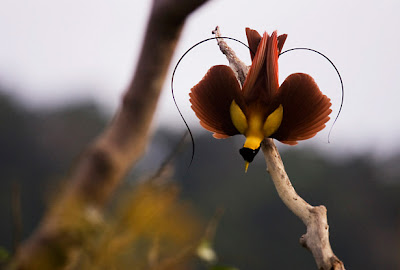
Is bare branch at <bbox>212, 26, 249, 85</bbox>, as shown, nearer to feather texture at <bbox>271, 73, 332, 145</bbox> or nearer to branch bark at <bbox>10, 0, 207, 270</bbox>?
feather texture at <bbox>271, 73, 332, 145</bbox>

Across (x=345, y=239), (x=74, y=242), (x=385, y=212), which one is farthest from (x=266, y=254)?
(x=74, y=242)

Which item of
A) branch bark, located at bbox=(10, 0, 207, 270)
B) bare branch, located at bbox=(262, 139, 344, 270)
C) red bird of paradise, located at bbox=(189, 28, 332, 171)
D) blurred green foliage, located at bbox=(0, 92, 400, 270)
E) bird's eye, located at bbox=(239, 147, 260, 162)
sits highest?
red bird of paradise, located at bbox=(189, 28, 332, 171)

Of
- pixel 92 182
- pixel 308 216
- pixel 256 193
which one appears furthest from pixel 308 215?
pixel 256 193

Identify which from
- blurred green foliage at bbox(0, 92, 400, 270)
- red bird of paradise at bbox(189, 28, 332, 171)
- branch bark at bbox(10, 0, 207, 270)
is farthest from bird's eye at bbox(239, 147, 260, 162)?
blurred green foliage at bbox(0, 92, 400, 270)

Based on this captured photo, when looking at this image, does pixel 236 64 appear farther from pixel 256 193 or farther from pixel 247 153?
pixel 256 193

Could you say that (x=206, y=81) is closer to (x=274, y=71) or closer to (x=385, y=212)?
(x=274, y=71)

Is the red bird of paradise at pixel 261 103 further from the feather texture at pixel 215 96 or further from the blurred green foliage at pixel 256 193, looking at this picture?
the blurred green foliage at pixel 256 193
